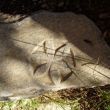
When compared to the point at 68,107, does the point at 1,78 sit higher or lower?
higher

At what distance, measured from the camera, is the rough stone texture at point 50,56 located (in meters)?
1.30

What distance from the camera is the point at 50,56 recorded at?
52.1 inches

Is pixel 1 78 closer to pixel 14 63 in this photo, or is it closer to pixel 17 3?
pixel 14 63

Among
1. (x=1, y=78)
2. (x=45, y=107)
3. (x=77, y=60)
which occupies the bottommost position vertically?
(x=45, y=107)

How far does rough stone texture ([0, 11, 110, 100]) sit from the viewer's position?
1.30 metres

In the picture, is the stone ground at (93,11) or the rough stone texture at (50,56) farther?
the stone ground at (93,11)

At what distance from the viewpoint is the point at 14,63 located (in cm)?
134

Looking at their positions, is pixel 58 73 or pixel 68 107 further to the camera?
pixel 68 107

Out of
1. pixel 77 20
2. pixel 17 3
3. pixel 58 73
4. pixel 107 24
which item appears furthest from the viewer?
pixel 17 3

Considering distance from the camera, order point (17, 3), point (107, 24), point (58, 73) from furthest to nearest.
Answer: point (17, 3), point (107, 24), point (58, 73)

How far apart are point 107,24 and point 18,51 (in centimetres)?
55

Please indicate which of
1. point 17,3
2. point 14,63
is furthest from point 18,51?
point 17,3

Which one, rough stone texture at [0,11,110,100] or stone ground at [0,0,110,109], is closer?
rough stone texture at [0,11,110,100]

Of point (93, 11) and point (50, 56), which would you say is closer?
point (50, 56)
